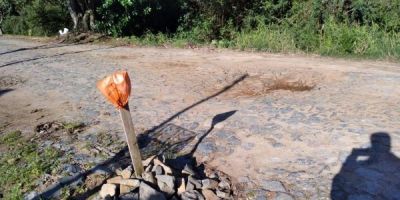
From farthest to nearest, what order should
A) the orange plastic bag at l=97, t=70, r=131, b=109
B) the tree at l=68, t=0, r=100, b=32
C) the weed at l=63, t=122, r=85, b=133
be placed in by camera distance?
the tree at l=68, t=0, r=100, b=32
the weed at l=63, t=122, r=85, b=133
the orange plastic bag at l=97, t=70, r=131, b=109

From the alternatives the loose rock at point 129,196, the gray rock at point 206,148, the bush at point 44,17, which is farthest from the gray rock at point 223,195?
the bush at point 44,17

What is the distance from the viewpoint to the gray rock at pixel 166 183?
3.70 meters

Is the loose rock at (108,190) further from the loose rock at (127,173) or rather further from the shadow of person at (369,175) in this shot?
the shadow of person at (369,175)

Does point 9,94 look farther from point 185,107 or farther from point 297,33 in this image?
point 297,33

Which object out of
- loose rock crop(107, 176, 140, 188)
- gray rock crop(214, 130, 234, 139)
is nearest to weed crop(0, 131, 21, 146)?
loose rock crop(107, 176, 140, 188)

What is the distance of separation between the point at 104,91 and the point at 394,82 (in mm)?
5022

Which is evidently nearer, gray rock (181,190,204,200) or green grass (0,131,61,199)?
gray rock (181,190,204,200)

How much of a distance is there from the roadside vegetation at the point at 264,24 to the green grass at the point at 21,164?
645 centimetres

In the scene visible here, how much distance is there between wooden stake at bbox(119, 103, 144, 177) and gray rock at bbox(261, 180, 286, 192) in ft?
3.77

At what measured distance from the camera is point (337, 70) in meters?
7.62

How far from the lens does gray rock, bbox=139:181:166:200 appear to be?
3551mm

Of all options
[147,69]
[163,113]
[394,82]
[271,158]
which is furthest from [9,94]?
[394,82]

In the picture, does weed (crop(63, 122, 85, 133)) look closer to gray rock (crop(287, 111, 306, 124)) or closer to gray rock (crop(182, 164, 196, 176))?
gray rock (crop(182, 164, 196, 176))

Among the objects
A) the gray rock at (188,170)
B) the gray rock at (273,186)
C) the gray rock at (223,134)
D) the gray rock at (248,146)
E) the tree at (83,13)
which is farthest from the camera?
the tree at (83,13)
